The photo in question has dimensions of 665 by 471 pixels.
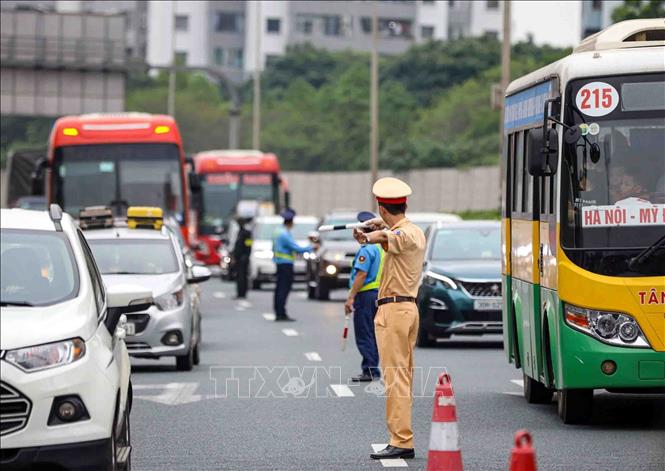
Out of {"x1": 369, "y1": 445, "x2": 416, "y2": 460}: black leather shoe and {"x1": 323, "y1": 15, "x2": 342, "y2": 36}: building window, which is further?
{"x1": 323, "y1": 15, "x2": 342, "y2": 36}: building window

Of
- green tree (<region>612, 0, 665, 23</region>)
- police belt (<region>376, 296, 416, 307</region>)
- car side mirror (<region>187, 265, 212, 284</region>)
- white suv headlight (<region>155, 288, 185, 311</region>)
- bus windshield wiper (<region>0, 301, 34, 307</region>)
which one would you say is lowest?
white suv headlight (<region>155, 288, 185, 311</region>)

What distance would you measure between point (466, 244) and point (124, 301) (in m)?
14.9

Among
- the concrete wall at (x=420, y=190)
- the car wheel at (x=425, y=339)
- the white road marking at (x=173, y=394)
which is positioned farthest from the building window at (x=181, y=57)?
the white road marking at (x=173, y=394)

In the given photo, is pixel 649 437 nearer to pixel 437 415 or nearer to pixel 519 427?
pixel 519 427

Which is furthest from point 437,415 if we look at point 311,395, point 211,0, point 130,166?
point 211,0

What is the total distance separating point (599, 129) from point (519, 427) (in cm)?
236

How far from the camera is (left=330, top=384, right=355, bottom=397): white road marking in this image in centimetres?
1756

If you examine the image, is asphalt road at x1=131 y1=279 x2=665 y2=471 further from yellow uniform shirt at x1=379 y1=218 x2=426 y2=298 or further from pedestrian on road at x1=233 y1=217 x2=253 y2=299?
pedestrian on road at x1=233 y1=217 x2=253 y2=299

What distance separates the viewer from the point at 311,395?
17.6 meters

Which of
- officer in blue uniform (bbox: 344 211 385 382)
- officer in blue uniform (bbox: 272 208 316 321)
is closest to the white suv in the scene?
officer in blue uniform (bbox: 344 211 385 382)

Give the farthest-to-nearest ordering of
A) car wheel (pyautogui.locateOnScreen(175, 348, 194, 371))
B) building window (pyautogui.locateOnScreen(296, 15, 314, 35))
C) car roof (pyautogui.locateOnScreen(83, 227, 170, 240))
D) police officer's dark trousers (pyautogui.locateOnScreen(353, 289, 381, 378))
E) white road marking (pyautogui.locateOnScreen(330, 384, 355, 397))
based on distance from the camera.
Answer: building window (pyautogui.locateOnScreen(296, 15, 314, 35)), car roof (pyautogui.locateOnScreen(83, 227, 170, 240)), car wheel (pyautogui.locateOnScreen(175, 348, 194, 371)), police officer's dark trousers (pyautogui.locateOnScreen(353, 289, 381, 378)), white road marking (pyautogui.locateOnScreen(330, 384, 355, 397))

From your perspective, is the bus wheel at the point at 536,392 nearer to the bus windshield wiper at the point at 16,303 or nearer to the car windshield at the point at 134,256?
the car windshield at the point at 134,256

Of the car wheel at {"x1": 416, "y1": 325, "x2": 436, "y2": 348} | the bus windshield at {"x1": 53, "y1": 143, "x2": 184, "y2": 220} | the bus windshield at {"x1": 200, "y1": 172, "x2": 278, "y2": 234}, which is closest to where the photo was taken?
the car wheel at {"x1": 416, "y1": 325, "x2": 436, "y2": 348}

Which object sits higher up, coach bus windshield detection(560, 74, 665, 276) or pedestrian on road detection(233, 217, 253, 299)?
coach bus windshield detection(560, 74, 665, 276)
